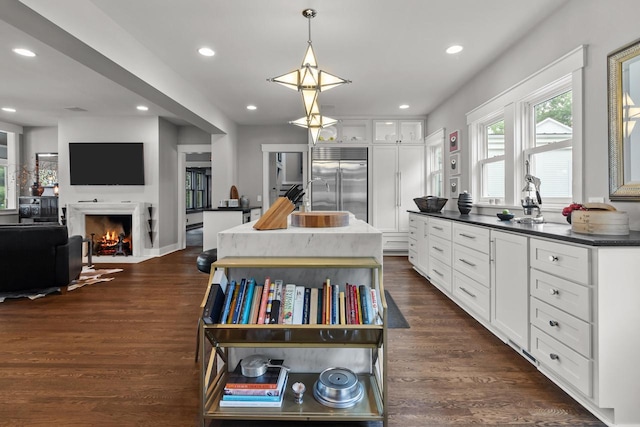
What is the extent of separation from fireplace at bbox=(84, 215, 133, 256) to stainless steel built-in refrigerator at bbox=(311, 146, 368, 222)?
374 centimetres

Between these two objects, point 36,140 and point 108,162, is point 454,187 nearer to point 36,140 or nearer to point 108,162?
point 108,162

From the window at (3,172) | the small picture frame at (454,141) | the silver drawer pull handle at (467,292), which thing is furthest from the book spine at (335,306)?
the window at (3,172)

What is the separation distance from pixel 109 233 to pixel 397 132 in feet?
18.8

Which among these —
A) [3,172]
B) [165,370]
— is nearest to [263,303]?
[165,370]

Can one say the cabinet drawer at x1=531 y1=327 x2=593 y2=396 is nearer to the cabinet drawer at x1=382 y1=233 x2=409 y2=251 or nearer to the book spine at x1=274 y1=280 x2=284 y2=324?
the book spine at x1=274 y1=280 x2=284 y2=324

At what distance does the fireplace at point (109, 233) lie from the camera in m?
6.25

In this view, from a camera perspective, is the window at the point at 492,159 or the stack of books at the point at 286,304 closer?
the stack of books at the point at 286,304

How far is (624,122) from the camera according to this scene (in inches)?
80.1

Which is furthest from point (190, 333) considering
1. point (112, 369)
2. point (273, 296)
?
point (273, 296)

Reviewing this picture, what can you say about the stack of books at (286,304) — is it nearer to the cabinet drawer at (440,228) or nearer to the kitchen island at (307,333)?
the kitchen island at (307,333)

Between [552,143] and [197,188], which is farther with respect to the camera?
[197,188]

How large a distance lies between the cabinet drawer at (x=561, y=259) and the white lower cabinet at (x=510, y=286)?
11cm

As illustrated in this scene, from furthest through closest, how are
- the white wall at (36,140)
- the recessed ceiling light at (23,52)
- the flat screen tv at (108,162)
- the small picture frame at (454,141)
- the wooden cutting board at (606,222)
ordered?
the white wall at (36,140) → the flat screen tv at (108,162) → the small picture frame at (454,141) → the recessed ceiling light at (23,52) → the wooden cutting board at (606,222)

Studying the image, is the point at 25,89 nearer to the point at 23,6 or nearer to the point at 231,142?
the point at 231,142
